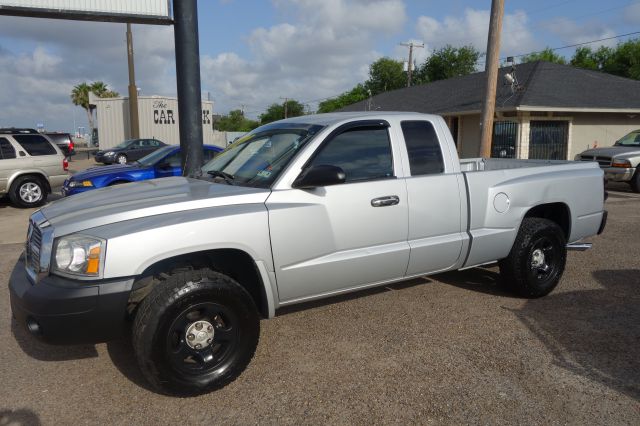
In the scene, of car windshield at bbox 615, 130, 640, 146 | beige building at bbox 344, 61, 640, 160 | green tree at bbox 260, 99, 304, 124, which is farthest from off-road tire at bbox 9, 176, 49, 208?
green tree at bbox 260, 99, 304, 124

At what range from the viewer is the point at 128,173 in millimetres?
9156

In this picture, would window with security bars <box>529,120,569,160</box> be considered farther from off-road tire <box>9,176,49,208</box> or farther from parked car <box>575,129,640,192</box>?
off-road tire <box>9,176,49,208</box>

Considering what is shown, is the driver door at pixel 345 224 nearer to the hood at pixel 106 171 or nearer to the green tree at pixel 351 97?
the hood at pixel 106 171

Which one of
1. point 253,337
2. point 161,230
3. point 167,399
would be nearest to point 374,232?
point 253,337

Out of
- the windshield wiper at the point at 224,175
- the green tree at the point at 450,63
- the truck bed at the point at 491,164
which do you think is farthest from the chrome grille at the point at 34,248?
the green tree at the point at 450,63

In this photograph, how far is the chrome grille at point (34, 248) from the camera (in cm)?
340

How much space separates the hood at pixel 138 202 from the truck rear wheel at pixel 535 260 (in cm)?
275

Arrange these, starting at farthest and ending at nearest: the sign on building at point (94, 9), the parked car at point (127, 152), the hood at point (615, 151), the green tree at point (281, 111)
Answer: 1. the green tree at point (281, 111)
2. the parked car at point (127, 152)
3. the hood at point (615, 151)
4. the sign on building at point (94, 9)

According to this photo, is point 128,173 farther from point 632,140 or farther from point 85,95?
point 85,95

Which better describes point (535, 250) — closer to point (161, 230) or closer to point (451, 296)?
point (451, 296)

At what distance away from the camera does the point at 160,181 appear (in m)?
4.70

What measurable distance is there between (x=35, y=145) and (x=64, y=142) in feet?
62.3

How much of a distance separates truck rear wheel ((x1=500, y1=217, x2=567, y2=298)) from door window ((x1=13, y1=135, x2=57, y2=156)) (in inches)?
454

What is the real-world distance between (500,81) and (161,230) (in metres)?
21.7
